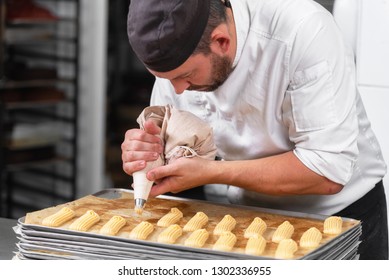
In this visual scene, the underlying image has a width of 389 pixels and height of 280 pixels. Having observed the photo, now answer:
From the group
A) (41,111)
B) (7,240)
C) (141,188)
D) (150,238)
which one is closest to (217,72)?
(141,188)

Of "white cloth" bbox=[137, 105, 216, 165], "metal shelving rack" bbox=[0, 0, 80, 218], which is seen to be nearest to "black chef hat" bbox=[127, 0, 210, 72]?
"white cloth" bbox=[137, 105, 216, 165]

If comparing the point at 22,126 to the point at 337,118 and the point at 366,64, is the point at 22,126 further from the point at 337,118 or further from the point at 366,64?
the point at 337,118

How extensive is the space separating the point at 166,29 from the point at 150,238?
1.40 ft

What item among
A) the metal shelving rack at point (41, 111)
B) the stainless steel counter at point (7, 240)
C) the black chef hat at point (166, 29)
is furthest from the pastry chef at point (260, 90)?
the metal shelving rack at point (41, 111)

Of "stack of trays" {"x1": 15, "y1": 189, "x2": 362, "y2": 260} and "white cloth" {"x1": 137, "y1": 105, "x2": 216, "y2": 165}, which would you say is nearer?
"stack of trays" {"x1": 15, "y1": 189, "x2": 362, "y2": 260}

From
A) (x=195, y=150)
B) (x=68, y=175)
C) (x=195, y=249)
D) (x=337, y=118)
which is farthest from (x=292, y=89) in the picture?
(x=68, y=175)

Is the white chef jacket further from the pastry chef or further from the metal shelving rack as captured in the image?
the metal shelving rack

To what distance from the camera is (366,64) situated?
8.91ft

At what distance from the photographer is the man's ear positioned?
5.61 feet

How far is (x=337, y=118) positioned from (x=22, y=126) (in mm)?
2566

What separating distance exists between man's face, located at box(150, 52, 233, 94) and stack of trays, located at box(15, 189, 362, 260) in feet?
0.92

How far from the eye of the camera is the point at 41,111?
14.4 feet

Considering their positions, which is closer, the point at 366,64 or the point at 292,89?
the point at 292,89

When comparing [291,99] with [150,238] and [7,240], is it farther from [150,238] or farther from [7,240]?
[7,240]
